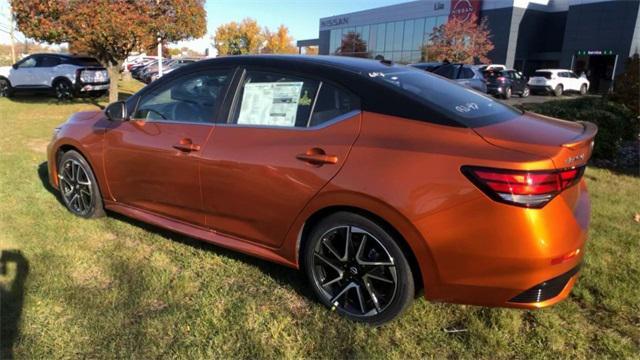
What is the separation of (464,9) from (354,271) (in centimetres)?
4853

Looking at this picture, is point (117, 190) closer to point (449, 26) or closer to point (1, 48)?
point (449, 26)

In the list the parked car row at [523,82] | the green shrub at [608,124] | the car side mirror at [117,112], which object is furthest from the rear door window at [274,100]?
the parked car row at [523,82]

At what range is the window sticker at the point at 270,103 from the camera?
10.5 feet

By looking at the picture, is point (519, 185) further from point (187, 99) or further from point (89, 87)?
point (89, 87)

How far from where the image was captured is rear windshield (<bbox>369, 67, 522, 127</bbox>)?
2773 mm

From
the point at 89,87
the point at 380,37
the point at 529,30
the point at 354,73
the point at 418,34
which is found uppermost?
the point at 529,30

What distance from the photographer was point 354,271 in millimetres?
2939

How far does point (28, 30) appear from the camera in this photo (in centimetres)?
1316

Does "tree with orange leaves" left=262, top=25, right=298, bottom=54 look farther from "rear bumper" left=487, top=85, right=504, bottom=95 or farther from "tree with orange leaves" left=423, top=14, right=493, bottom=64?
"rear bumper" left=487, top=85, right=504, bottom=95

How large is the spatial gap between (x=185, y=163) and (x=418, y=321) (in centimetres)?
193

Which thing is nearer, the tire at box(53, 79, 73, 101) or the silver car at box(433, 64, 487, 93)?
the silver car at box(433, 64, 487, 93)

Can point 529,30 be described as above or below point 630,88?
above

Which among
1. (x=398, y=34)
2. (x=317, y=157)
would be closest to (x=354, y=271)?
(x=317, y=157)

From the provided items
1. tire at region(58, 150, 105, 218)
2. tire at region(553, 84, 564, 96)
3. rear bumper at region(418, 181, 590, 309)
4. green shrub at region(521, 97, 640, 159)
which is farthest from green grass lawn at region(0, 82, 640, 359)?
tire at region(553, 84, 564, 96)
